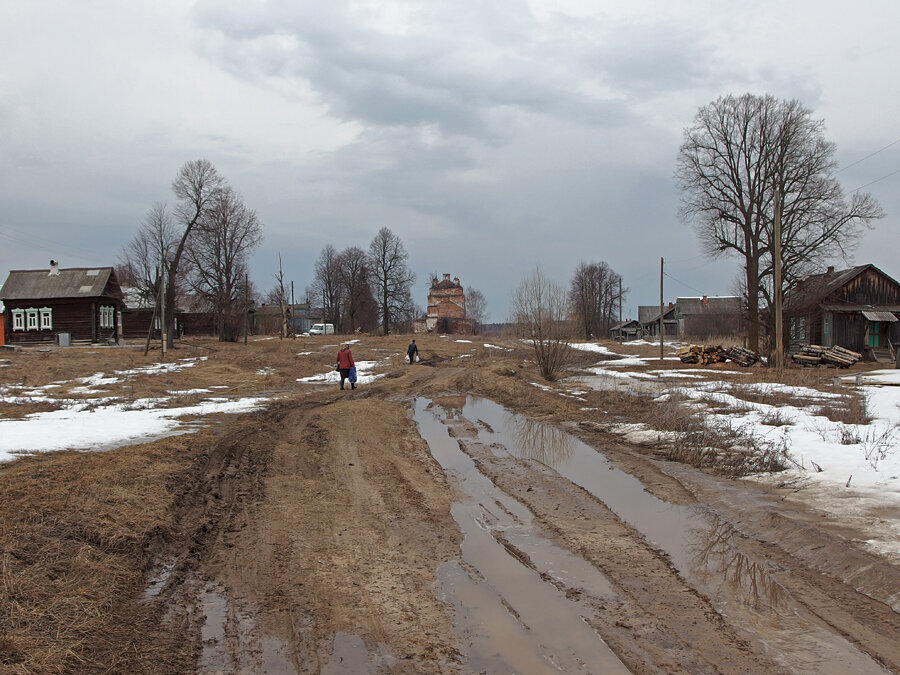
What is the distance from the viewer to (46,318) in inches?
1890

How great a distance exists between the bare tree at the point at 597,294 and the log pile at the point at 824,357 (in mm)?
64754

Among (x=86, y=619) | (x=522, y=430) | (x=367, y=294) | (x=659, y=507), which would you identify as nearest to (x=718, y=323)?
(x=367, y=294)

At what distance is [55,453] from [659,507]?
895 centimetres

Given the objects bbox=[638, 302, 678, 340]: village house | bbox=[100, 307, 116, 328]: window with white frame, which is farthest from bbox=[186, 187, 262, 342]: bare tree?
bbox=[638, 302, 678, 340]: village house

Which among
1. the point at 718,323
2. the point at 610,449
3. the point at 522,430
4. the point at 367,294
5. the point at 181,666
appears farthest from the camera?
the point at 367,294

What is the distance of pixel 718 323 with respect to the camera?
7788 centimetres

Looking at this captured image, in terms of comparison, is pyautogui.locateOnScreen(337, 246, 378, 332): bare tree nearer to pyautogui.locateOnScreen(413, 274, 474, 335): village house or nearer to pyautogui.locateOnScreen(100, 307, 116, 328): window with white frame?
pyautogui.locateOnScreen(413, 274, 474, 335): village house

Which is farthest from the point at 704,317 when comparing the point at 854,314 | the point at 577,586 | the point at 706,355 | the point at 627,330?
the point at 577,586

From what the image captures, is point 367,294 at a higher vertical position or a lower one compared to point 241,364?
higher

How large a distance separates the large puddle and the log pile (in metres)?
29.1

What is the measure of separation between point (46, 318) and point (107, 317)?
4.10 meters

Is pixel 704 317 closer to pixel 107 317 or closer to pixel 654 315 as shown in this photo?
pixel 654 315

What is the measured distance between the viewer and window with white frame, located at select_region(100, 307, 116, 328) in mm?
49000

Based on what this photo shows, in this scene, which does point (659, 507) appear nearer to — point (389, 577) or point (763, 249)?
point (389, 577)
